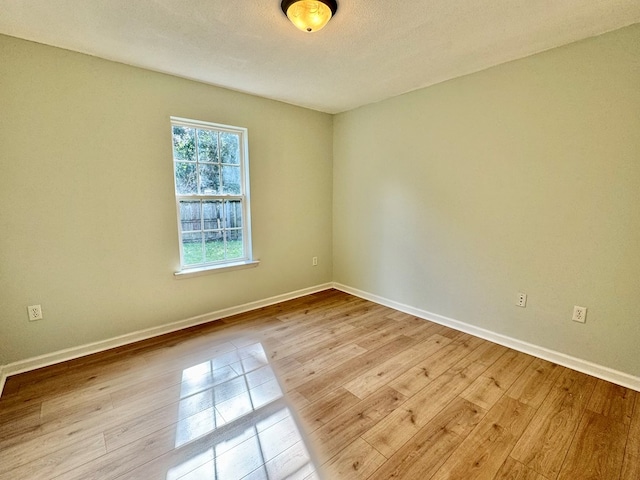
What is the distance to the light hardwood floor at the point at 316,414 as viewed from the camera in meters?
1.41

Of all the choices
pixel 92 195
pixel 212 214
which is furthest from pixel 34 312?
pixel 212 214

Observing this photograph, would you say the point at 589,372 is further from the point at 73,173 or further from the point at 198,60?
the point at 73,173

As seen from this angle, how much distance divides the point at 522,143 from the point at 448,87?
2.85 ft

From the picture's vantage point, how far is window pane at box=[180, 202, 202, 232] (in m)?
2.82

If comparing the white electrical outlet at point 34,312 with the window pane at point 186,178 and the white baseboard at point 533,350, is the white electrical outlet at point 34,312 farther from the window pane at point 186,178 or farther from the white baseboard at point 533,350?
the white baseboard at point 533,350

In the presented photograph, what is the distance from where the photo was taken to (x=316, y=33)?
192cm

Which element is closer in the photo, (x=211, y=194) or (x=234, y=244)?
(x=211, y=194)

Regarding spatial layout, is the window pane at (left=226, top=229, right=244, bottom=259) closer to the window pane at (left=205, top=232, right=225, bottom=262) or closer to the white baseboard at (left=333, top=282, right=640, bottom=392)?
the window pane at (left=205, top=232, right=225, bottom=262)

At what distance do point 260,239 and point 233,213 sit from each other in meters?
0.43

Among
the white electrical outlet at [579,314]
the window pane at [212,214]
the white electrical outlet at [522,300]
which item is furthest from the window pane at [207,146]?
the white electrical outlet at [579,314]

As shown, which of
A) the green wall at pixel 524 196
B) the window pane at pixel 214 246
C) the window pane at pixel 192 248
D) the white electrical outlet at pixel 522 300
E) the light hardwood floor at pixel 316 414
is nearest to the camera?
the light hardwood floor at pixel 316 414

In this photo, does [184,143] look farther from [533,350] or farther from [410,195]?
[533,350]

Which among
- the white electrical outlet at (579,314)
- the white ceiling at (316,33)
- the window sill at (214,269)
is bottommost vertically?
→ the white electrical outlet at (579,314)

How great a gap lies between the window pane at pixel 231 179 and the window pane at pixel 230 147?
0.08m
